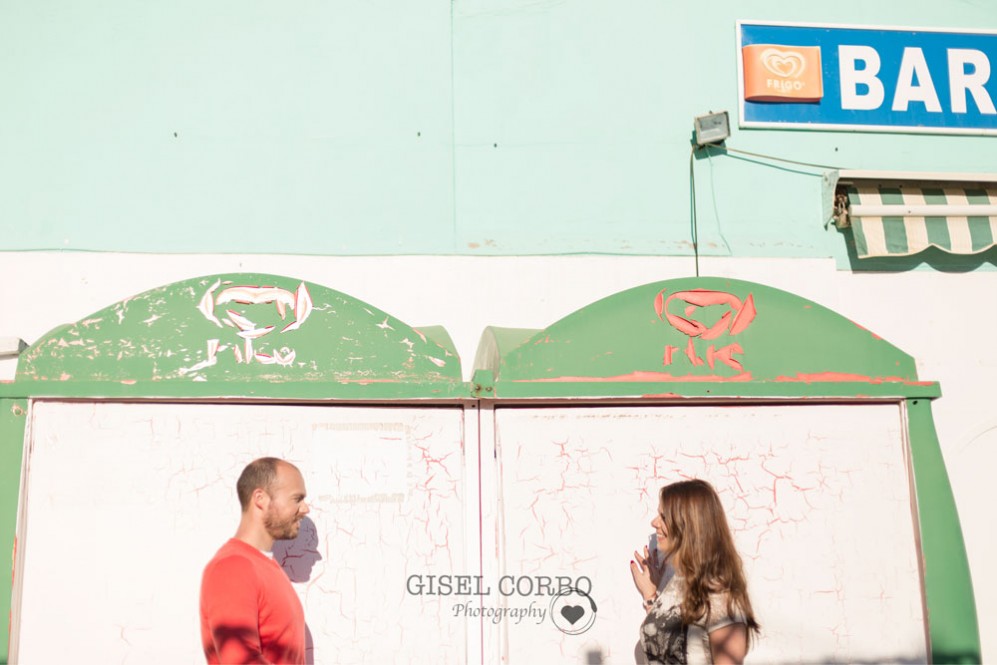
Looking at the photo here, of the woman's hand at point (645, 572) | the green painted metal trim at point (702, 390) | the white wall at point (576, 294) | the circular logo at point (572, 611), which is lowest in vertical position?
the circular logo at point (572, 611)

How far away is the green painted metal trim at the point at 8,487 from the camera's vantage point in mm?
4906

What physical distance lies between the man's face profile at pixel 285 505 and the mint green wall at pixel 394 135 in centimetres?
229

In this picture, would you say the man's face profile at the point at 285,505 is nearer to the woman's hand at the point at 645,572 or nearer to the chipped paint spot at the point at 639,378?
the chipped paint spot at the point at 639,378

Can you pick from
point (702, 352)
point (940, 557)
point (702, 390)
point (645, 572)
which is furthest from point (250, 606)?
point (940, 557)

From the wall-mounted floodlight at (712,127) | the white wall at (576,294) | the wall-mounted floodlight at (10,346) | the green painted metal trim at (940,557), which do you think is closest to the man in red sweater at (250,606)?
the white wall at (576,294)

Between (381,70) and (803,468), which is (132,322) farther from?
(803,468)

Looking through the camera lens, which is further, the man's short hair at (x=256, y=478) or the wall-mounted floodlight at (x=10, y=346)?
the wall-mounted floodlight at (x=10, y=346)

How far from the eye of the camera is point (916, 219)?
734cm

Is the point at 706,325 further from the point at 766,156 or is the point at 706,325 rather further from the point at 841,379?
the point at 766,156

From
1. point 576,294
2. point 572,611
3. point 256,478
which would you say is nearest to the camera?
point 256,478

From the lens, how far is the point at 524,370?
17.8 ft

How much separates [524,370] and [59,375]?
2188 millimetres

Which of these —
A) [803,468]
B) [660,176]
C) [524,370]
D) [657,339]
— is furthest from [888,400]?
[660,176]

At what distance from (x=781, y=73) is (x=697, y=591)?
413 cm
